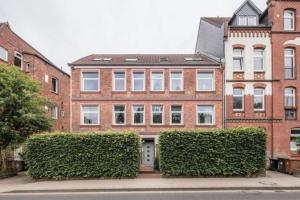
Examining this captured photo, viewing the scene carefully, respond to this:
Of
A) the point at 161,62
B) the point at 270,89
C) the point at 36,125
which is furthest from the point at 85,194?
the point at 270,89

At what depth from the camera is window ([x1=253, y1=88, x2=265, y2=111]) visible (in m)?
27.9

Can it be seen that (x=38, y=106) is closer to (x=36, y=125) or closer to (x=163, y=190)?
(x=36, y=125)

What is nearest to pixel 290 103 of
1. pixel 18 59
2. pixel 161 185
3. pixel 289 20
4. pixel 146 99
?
pixel 289 20

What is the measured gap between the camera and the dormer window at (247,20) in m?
28.9

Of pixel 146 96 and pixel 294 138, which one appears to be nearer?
pixel 294 138

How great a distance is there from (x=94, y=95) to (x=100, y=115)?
174 cm

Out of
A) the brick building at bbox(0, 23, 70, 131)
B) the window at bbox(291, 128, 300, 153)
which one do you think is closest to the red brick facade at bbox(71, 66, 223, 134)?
the brick building at bbox(0, 23, 70, 131)

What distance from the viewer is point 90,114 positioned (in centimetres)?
2825

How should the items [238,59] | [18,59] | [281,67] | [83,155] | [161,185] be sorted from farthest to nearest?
[18,59] → [238,59] → [281,67] → [83,155] → [161,185]

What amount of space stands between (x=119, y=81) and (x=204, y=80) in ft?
23.4

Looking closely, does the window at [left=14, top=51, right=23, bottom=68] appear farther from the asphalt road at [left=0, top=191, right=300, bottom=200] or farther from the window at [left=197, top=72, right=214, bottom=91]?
the asphalt road at [left=0, top=191, right=300, bottom=200]

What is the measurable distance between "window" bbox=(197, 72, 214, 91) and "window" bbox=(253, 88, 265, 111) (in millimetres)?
3741

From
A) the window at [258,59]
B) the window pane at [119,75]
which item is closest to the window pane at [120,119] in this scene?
the window pane at [119,75]

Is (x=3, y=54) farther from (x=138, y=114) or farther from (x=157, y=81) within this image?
(x=157, y=81)
